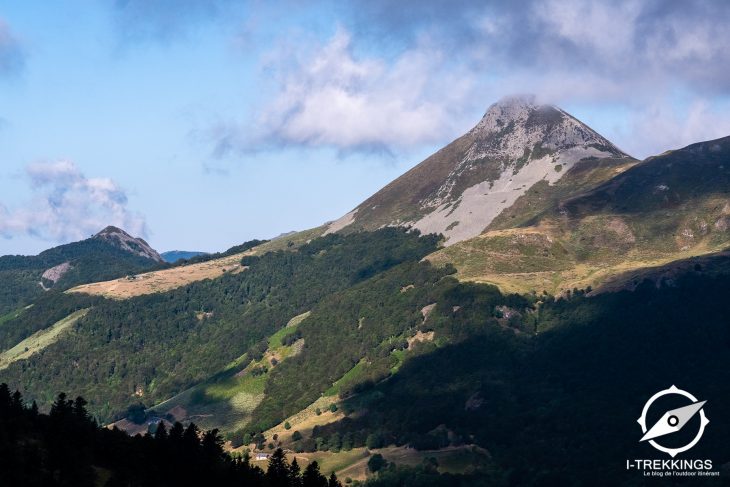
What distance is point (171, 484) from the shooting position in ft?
441

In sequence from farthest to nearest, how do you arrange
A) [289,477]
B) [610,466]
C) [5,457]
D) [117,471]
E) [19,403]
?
[610,466] → [289,477] → [19,403] → [117,471] → [5,457]

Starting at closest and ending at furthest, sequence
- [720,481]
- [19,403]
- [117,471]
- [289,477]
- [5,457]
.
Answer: [5,457] < [117,471] < [19,403] < [289,477] < [720,481]

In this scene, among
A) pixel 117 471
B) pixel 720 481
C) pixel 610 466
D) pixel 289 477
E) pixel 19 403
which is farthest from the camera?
pixel 610 466

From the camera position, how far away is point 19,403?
470ft

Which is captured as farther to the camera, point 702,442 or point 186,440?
point 702,442

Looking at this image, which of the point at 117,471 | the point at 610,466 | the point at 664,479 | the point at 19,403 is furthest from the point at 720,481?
the point at 19,403

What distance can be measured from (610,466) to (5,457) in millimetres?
121564

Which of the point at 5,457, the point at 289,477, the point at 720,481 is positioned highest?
the point at 5,457

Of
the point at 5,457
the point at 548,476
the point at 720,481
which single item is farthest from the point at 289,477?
the point at 720,481

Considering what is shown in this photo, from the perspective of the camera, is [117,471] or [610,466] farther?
[610,466]

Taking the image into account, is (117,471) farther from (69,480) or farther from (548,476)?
(548,476)

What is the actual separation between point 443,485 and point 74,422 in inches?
3426

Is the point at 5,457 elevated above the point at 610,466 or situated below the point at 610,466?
above

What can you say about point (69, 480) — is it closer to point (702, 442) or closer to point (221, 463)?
point (221, 463)
